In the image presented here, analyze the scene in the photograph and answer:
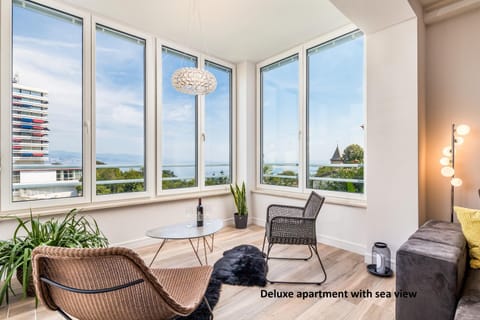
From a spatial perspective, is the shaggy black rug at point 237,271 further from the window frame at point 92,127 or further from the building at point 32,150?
the building at point 32,150

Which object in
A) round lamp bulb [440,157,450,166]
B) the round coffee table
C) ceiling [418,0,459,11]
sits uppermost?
ceiling [418,0,459,11]

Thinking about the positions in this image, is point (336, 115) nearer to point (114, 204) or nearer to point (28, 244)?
point (114, 204)

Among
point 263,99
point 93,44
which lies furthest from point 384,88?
point 93,44

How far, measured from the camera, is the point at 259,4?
2.80 metres

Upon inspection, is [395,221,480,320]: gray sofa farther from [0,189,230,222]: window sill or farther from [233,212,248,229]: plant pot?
[0,189,230,222]: window sill

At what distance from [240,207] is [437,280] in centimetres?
294

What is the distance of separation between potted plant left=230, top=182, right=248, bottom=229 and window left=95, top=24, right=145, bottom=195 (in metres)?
1.51

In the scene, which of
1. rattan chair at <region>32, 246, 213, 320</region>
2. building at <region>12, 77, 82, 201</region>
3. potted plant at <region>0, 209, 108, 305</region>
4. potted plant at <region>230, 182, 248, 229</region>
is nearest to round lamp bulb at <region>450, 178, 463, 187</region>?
rattan chair at <region>32, 246, 213, 320</region>

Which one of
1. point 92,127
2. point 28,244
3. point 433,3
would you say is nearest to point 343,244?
point 433,3

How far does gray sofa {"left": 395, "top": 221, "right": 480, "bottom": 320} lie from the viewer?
4.62ft

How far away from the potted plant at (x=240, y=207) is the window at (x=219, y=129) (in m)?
0.38

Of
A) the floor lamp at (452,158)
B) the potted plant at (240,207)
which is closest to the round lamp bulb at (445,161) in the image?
the floor lamp at (452,158)

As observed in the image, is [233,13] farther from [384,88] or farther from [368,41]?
[384,88]

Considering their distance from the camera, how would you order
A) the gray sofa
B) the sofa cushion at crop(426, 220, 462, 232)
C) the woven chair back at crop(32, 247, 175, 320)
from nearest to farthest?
the woven chair back at crop(32, 247, 175, 320), the gray sofa, the sofa cushion at crop(426, 220, 462, 232)
